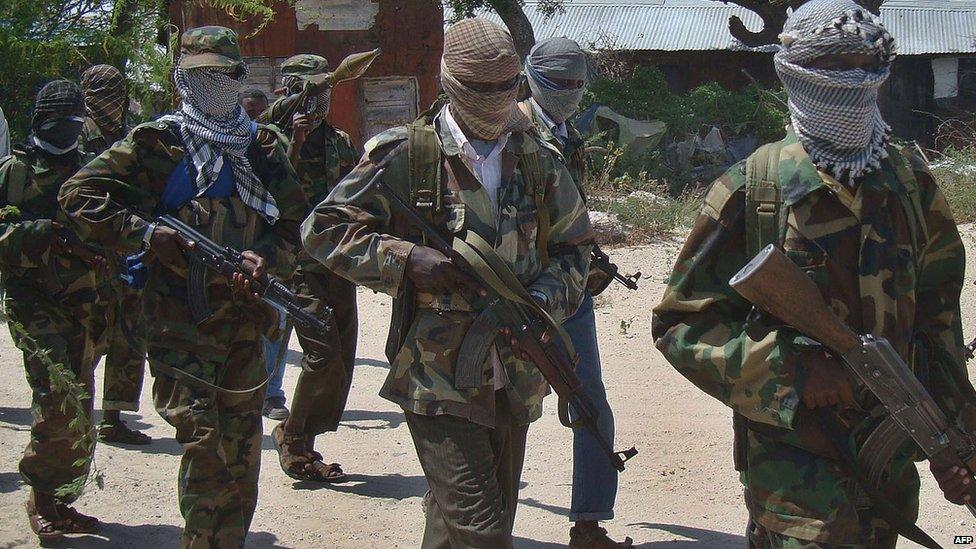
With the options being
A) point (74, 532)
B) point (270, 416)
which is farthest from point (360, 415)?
point (74, 532)

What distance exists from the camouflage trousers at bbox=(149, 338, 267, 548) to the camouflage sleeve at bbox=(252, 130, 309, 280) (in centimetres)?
38

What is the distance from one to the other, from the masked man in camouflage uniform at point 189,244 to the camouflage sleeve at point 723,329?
67.4 inches

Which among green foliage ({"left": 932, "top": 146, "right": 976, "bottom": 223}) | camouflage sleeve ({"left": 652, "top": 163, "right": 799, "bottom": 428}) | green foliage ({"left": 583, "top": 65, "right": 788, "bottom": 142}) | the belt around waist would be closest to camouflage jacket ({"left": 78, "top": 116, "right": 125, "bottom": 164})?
the belt around waist

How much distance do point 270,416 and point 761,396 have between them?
185 inches

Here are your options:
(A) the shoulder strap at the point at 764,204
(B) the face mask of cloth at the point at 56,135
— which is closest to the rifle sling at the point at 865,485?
(A) the shoulder strap at the point at 764,204

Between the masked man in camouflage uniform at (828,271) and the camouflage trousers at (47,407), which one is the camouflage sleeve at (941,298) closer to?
the masked man in camouflage uniform at (828,271)

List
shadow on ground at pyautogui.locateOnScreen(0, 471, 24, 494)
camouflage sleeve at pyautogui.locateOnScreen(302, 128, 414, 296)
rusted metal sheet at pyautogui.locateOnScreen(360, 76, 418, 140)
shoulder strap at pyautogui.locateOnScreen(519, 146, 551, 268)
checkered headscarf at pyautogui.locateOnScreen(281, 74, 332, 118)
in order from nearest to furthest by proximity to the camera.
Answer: camouflage sleeve at pyautogui.locateOnScreen(302, 128, 414, 296)
shoulder strap at pyautogui.locateOnScreen(519, 146, 551, 268)
shadow on ground at pyautogui.locateOnScreen(0, 471, 24, 494)
checkered headscarf at pyautogui.locateOnScreen(281, 74, 332, 118)
rusted metal sheet at pyautogui.locateOnScreen(360, 76, 418, 140)

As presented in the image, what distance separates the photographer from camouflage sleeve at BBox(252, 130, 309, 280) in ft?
15.1

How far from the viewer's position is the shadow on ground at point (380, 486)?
19.3 feet

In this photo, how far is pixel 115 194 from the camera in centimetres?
436

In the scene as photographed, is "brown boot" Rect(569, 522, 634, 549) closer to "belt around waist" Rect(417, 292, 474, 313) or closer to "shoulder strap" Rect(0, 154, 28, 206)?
"belt around waist" Rect(417, 292, 474, 313)

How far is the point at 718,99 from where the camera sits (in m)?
18.5

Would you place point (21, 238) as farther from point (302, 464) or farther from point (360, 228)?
point (360, 228)

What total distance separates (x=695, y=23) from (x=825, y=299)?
81.0 ft
